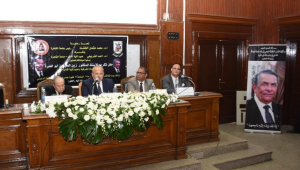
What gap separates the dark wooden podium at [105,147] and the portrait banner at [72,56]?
5.71 feet

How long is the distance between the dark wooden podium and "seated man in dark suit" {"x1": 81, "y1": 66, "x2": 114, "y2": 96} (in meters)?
1.07

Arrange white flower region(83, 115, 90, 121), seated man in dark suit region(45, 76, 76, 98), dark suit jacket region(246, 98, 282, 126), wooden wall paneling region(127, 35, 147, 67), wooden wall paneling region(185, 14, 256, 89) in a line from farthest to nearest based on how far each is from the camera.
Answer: wooden wall paneling region(185, 14, 256, 89) < dark suit jacket region(246, 98, 282, 126) < wooden wall paneling region(127, 35, 147, 67) < seated man in dark suit region(45, 76, 76, 98) < white flower region(83, 115, 90, 121)

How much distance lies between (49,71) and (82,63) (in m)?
0.58

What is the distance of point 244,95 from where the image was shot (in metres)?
6.15

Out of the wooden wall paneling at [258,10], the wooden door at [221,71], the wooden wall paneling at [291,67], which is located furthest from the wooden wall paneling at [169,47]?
the wooden wall paneling at [291,67]

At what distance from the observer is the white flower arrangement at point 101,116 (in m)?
2.85

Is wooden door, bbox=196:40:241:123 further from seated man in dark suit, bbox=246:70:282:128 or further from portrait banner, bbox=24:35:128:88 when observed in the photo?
portrait banner, bbox=24:35:128:88

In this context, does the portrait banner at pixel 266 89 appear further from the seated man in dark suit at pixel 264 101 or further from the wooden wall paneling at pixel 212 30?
the wooden wall paneling at pixel 212 30

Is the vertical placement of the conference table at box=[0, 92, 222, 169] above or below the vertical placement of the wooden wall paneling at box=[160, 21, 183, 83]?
below

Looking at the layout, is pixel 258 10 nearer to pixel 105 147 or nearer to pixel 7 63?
pixel 105 147

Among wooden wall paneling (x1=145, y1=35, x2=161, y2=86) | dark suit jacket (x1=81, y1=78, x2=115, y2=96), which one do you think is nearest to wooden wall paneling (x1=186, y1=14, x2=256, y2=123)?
wooden wall paneling (x1=145, y1=35, x2=161, y2=86)

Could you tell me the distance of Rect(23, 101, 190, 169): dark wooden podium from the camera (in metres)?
2.88

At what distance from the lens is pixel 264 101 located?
559cm

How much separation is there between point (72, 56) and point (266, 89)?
12.3 feet
